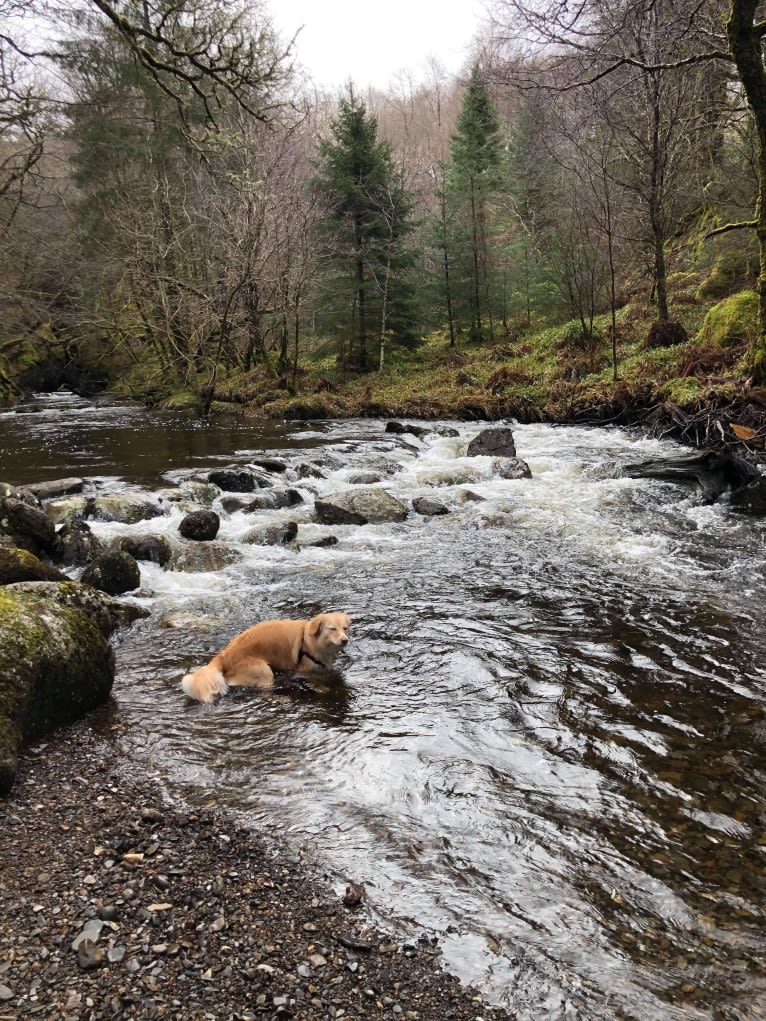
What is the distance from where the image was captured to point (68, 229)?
22062 mm

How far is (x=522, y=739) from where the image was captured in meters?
4.25

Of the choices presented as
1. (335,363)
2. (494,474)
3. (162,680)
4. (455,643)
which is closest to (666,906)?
(455,643)

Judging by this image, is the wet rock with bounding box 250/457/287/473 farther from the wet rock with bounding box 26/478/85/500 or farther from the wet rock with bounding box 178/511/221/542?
the wet rock with bounding box 178/511/221/542

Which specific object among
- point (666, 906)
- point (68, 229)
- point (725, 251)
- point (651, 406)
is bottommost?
point (666, 906)

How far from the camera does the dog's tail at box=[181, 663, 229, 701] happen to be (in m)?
4.81

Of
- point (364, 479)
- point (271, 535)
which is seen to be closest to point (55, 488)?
point (271, 535)

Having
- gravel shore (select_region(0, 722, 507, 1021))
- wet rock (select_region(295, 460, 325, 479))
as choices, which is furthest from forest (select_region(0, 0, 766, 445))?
gravel shore (select_region(0, 722, 507, 1021))

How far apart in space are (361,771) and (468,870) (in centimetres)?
99

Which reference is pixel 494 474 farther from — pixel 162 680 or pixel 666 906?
pixel 666 906

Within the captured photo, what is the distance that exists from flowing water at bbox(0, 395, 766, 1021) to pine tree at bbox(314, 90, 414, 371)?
18.4 m

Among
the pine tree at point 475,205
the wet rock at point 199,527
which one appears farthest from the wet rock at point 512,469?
the pine tree at point 475,205

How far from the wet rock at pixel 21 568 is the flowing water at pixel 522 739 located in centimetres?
105

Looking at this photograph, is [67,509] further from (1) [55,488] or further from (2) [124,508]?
(1) [55,488]

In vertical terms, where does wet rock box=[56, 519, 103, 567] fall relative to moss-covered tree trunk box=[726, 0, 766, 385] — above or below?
below
